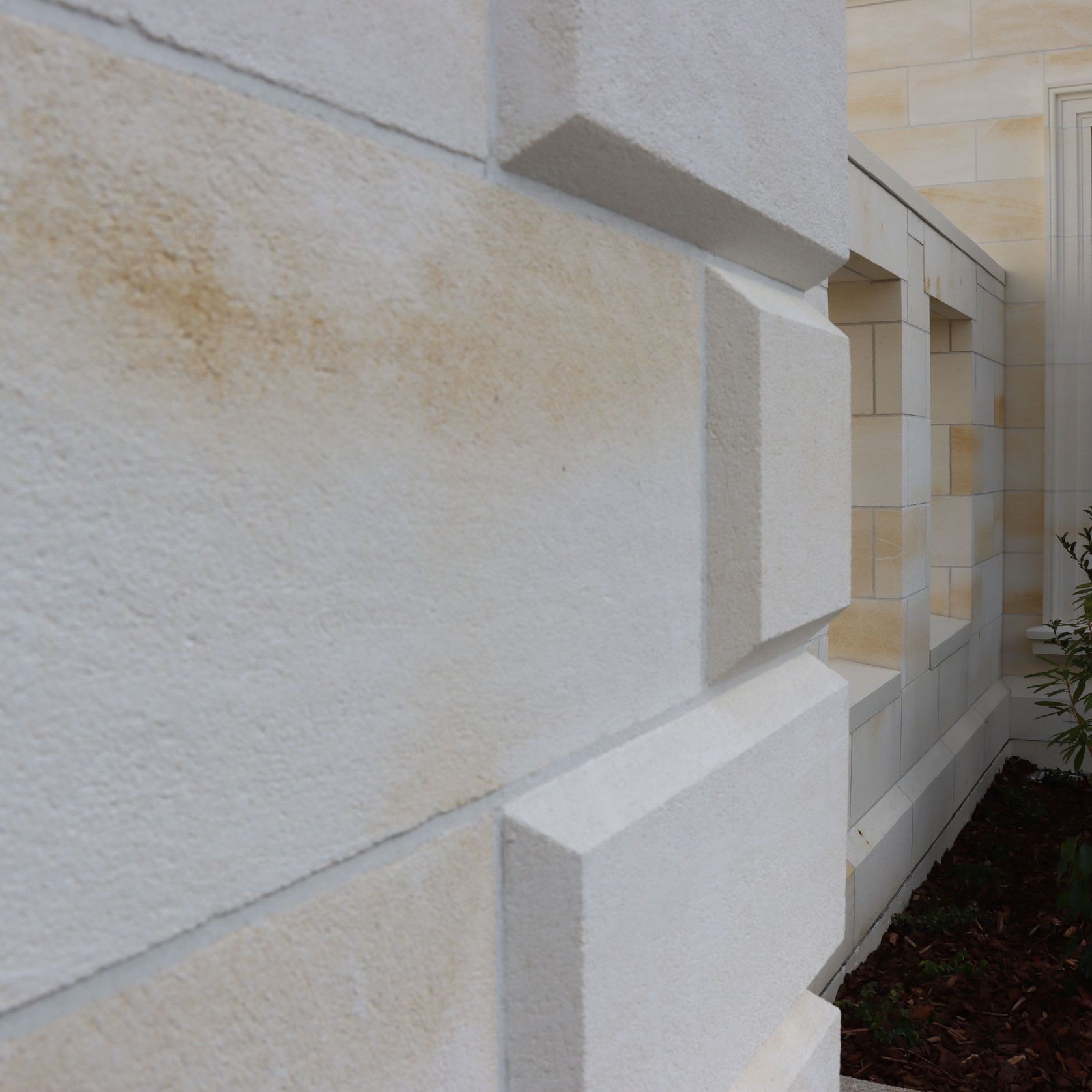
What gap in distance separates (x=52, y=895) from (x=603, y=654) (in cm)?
44

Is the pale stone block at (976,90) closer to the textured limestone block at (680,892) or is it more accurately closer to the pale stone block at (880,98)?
the pale stone block at (880,98)

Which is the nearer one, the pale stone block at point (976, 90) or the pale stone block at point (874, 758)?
the pale stone block at point (874, 758)

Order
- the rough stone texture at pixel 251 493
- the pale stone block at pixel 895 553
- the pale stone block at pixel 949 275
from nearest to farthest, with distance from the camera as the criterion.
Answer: the rough stone texture at pixel 251 493, the pale stone block at pixel 895 553, the pale stone block at pixel 949 275

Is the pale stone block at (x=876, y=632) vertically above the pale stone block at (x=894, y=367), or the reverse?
the pale stone block at (x=894, y=367)

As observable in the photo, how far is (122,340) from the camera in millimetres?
425

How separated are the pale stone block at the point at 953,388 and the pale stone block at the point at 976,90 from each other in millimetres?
1331

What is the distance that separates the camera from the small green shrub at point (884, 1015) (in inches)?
143

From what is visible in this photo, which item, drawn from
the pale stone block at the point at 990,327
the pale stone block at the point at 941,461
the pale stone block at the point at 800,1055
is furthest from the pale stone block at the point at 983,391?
the pale stone block at the point at 800,1055

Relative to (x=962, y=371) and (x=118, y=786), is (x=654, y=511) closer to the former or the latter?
(x=118, y=786)

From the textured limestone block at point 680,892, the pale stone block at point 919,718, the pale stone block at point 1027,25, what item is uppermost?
the pale stone block at point 1027,25

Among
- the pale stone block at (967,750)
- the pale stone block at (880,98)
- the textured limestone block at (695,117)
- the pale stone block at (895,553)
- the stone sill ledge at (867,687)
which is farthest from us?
the pale stone block at (880,98)

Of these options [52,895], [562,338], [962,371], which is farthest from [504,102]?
[962,371]

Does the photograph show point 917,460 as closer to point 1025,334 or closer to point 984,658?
point 984,658

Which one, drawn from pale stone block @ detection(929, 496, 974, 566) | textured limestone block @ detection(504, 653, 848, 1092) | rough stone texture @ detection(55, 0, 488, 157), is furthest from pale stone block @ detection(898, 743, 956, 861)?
rough stone texture @ detection(55, 0, 488, 157)
